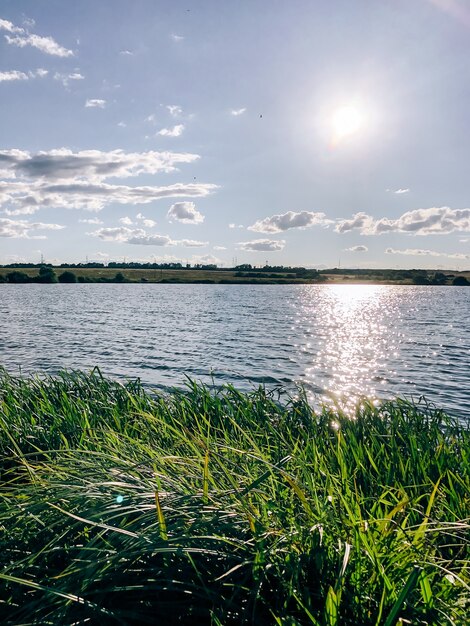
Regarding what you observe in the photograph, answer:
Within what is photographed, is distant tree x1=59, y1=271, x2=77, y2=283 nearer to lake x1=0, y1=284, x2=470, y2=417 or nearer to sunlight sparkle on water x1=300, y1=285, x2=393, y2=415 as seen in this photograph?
lake x1=0, y1=284, x2=470, y2=417

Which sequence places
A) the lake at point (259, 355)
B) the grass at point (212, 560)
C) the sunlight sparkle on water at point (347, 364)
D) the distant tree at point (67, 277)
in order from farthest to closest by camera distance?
the distant tree at point (67, 277) → the lake at point (259, 355) → the sunlight sparkle on water at point (347, 364) → the grass at point (212, 560)

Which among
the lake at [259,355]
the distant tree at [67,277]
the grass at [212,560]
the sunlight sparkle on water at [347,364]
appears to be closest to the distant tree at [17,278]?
the distant tree at [67,277]

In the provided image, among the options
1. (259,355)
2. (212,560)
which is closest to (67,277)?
(259,355)

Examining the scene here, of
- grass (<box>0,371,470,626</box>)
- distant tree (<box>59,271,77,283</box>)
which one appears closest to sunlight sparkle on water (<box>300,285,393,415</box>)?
grass (<box>0,371,470,626</box>)

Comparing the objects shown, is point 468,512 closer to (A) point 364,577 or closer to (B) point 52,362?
(A) point 364,577

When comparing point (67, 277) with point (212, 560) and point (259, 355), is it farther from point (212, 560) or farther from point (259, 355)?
point (212, 560)

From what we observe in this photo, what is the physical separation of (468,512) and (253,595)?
3.25 metres

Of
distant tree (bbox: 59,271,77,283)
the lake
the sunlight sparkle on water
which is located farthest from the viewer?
distant tree (bbox: 59,271,77,283)

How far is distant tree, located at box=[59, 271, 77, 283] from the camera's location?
7559 inches

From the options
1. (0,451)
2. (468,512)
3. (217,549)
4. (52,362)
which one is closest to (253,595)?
(217,549)

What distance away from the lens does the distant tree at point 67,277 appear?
192m

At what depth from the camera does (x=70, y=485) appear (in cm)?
406

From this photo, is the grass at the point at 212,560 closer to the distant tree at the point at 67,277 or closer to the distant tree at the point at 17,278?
the distant tree at the point at 17,278

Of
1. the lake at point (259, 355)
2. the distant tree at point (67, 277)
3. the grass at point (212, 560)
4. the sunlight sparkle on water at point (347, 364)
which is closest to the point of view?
the grass at point (212, 560)
